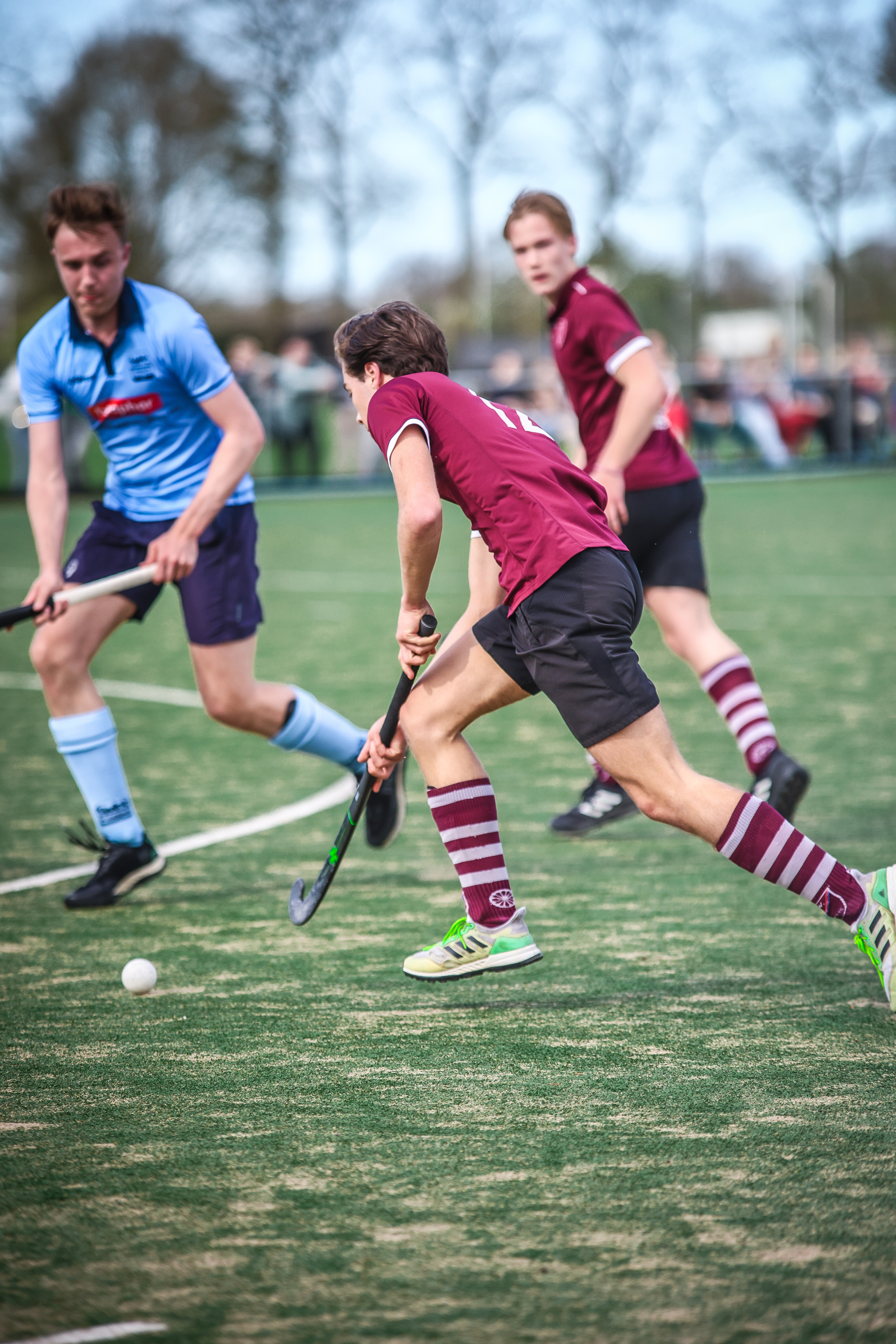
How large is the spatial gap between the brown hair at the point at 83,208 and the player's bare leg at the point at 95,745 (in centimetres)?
101

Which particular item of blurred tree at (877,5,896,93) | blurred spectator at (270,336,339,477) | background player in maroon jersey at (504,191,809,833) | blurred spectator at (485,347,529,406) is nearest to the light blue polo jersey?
background player in maroon jersey at (504,191,809,833)

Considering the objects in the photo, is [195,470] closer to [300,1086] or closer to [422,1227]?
[300,1086]

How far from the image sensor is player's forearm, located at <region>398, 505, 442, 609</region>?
9.86 ft

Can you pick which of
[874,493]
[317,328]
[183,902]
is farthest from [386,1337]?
[317,328]

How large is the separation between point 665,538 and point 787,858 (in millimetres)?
1987

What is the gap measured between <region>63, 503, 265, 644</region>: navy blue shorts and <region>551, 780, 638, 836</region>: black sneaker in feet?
3.96

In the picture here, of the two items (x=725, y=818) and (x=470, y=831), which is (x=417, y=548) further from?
(x=725, y=818)

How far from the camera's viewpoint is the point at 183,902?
4336 mm

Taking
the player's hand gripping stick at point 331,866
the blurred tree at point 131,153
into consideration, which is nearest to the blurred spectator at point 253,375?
the blurred tree at point 131,153

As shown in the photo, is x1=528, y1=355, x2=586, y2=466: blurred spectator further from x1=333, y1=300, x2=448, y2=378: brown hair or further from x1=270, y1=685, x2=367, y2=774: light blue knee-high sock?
x1=333, y1=300, x2=448, y2=378: brown hair

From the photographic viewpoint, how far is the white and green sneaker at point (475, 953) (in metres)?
3.30

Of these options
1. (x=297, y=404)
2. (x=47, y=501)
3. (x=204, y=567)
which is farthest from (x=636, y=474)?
(x=297, y=404)

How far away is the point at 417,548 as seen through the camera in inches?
120

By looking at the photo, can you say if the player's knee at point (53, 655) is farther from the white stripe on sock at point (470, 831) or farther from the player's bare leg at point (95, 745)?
the white stripe on sock at point (470, 831)
